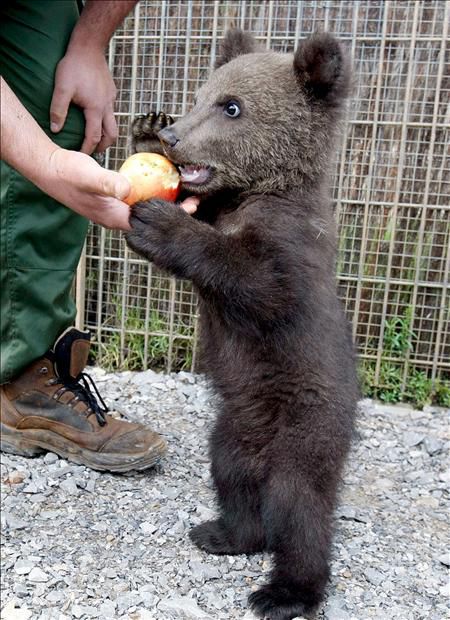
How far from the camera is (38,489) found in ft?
10.5

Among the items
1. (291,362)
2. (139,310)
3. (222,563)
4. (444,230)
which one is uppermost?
(444,230)

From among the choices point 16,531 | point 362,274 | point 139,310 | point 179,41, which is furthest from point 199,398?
point 179,41

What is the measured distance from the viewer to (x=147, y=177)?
8.11ft

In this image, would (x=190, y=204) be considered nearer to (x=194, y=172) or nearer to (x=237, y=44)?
(x=194, y=172)

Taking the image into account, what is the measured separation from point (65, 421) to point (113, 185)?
1619 millimetres

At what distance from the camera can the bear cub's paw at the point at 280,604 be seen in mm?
2391

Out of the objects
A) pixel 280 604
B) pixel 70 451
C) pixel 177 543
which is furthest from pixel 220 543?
pixel 70 451

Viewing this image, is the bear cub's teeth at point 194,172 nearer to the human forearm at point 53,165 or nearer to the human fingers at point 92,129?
the human forearm at point 53,165

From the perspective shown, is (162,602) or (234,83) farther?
(234,83)

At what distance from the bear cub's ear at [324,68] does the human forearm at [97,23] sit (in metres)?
1.07

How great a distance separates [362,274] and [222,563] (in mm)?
2656

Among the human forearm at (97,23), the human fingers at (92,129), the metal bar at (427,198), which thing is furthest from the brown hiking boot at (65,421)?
the metal bar at (427,198)

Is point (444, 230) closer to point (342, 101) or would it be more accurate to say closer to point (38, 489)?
point (342, 101)

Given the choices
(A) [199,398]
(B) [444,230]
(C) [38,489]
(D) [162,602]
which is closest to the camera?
(D) [162,602]
